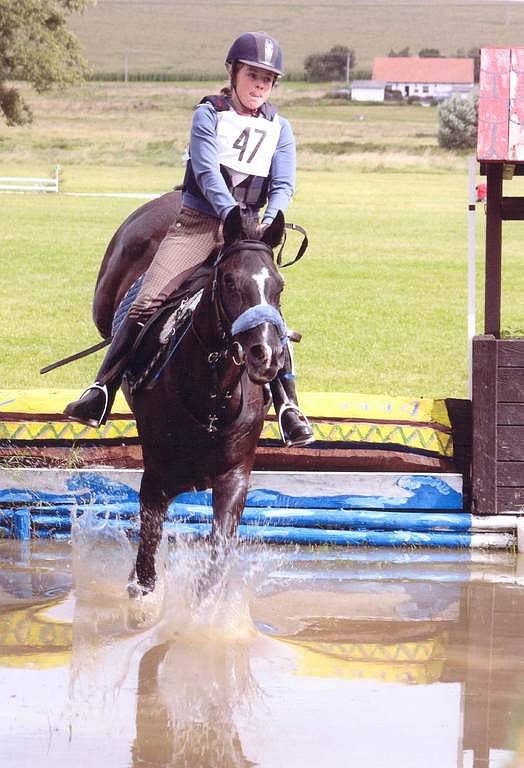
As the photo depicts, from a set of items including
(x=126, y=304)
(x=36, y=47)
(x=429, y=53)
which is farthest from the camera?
(x=429, y=53)

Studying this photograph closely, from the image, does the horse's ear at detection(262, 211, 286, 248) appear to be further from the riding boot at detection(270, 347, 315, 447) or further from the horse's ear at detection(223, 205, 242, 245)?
the riding boot at detection(270, 347, 315, 447)

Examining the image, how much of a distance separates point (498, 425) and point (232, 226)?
2.93 meters

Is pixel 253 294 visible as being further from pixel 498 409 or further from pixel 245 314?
pixel 498 409

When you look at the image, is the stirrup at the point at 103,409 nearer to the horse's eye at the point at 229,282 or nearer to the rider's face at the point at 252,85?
the horse's eye at the point at 229,282

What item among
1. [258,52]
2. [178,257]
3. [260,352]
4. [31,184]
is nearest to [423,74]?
[31,184]

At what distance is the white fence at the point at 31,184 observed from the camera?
151 feet

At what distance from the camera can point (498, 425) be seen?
Result: 8.19 metres

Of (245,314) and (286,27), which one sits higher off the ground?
(286,27)

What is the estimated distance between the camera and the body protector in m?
6.59

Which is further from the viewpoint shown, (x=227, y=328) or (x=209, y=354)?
(x=209, y=354)

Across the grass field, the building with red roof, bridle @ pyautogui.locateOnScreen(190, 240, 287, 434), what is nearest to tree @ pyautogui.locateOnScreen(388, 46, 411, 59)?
the building with red roof

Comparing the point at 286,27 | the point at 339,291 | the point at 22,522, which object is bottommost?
the point at 339,291

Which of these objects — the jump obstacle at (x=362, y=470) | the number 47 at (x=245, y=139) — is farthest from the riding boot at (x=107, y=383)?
the jump obstacle at (x=362, y=470)

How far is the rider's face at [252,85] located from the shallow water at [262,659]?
236 cm
